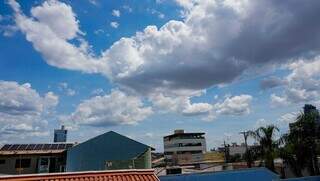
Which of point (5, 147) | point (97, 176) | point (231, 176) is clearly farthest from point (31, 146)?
point (97, 176)

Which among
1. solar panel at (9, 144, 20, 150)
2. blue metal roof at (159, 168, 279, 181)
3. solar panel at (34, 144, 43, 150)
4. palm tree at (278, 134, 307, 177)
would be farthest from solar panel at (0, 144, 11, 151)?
palm tree at (278, 134, 307, 177)

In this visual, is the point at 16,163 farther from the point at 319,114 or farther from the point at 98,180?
the point at 319,114

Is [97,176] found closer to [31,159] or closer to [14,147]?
[31,159]

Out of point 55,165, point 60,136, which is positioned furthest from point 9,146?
point 60,136

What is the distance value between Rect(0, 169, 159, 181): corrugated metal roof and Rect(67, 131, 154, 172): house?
15.8m

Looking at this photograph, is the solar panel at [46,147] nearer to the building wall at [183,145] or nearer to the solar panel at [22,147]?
the solar panel at [22,147]

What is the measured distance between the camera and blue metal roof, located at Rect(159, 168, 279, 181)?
79.1ft

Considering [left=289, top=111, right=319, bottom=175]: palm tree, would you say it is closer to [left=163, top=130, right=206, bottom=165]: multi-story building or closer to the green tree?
the green tree

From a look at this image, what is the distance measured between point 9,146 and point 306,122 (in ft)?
110

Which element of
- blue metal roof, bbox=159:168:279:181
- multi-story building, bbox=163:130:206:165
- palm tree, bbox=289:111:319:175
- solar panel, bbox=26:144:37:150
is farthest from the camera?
multi-story building, bbox=163:130:206:165

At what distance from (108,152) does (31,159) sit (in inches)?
411

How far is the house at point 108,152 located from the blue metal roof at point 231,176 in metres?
6.62

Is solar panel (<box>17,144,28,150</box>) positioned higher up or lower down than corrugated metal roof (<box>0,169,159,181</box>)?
higher up

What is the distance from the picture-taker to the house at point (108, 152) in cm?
3188
